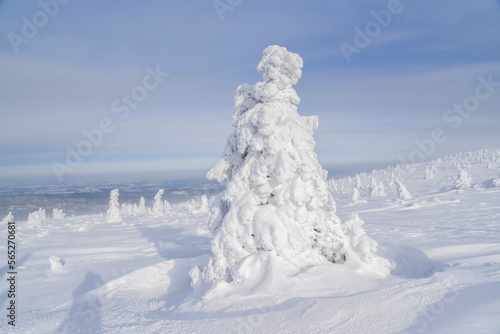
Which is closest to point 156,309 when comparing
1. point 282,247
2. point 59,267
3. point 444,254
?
point 282,247

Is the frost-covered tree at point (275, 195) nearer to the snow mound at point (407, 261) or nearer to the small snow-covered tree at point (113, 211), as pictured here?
the snow mound at point (407, 261)

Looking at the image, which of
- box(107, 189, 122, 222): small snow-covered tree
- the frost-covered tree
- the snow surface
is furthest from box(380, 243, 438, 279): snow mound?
box(107, 189, 122, 222): small snow-covered tree

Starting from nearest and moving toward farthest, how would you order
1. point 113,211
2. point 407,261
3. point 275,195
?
point 275,195
point 407,261
point 113,211

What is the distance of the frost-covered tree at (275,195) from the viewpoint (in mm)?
10672

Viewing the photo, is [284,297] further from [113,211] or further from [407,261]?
[113,211]

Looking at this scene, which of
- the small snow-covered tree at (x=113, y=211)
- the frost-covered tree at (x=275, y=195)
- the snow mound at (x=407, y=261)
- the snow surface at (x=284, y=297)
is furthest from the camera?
the small snow-covered tree at (x=113, y=211)

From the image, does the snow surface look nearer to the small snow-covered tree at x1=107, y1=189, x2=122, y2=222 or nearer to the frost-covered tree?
the frost-covered tree

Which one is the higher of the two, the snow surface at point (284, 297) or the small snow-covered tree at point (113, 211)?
the small snow-covered tree at point (113, 211)

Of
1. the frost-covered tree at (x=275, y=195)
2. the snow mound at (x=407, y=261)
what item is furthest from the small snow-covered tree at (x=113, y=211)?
the snow mound at (x=407, y=261)

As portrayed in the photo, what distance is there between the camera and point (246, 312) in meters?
8.20

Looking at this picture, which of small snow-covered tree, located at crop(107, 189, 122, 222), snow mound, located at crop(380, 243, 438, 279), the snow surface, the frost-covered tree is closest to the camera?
the snow surface

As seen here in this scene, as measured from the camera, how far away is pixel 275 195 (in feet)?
36.0

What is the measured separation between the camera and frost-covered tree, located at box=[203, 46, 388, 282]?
1067 cm

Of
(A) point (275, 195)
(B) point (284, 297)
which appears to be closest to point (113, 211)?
(A) point (275, 195)
